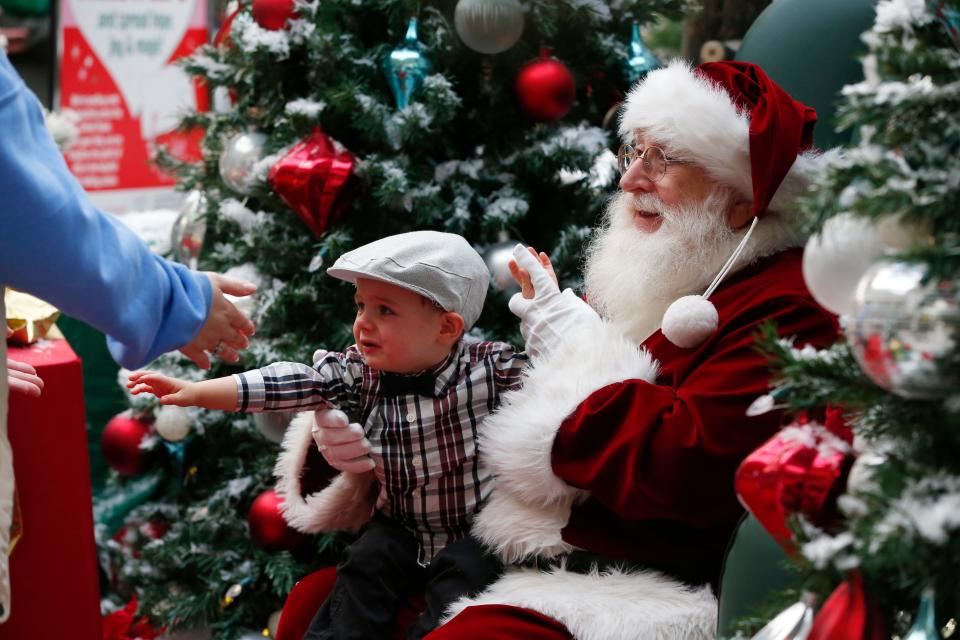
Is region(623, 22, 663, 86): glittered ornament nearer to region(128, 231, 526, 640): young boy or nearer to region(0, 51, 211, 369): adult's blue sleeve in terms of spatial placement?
region(128, 231, 526, 640): young boy

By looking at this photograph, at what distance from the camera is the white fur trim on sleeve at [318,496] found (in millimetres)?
2074

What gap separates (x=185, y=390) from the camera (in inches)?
69.6

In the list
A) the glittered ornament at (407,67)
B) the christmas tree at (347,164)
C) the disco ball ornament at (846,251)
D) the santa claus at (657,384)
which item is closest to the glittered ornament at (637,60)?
the christmas tree at (347,164)

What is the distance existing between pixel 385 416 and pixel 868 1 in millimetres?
1399

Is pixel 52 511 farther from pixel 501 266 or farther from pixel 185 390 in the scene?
pixel 501 266

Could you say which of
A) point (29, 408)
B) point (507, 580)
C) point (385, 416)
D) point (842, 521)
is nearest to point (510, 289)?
point (385, 416)

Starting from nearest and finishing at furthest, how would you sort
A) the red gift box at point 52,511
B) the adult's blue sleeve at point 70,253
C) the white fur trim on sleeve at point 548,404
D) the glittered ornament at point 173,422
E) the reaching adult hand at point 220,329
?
1. the adult's blue sleeve at point 70,253
2. the reaching adult hand at point 220,329
3. the white fur trim on sleeve at point 548,404
4. the red gift box at point 52,511
5. the glittered ornament at point 173,422

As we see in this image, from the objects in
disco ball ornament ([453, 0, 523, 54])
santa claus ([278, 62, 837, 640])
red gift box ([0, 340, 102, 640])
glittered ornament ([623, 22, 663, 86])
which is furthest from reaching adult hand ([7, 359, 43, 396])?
glittered ornament ([623, 22, 663, 86])

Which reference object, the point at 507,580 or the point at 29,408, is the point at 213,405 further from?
the point at 29,408

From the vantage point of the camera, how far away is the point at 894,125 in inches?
45.2

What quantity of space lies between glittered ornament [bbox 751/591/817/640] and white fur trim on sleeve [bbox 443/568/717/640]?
0.47 m

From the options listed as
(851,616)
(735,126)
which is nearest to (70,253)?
(851,616)

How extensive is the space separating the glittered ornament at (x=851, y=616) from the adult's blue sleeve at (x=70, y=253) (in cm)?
95

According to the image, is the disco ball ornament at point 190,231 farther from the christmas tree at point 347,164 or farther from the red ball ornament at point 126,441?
the red ball ornament at point 126,441
